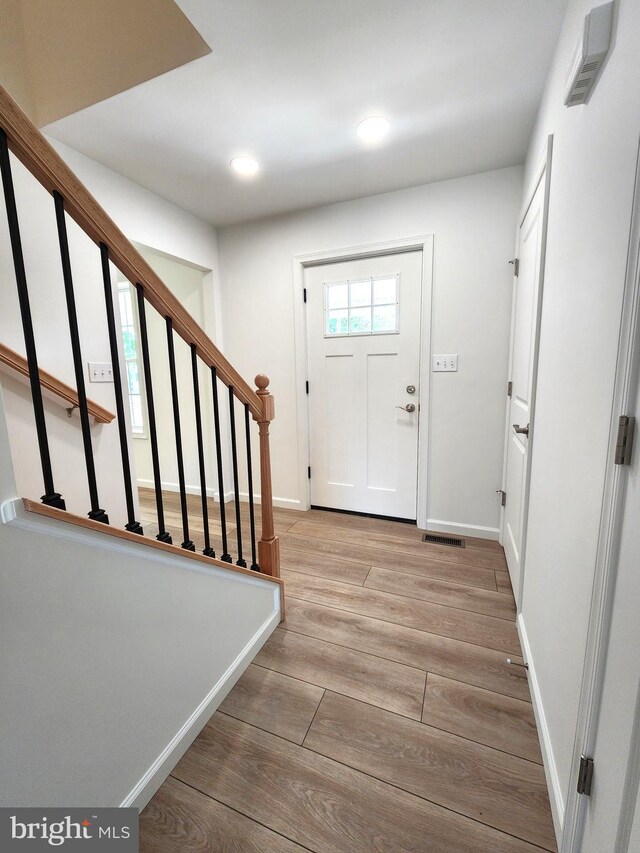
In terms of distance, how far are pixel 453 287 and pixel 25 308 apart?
2.32 meters

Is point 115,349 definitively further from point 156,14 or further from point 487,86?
point 487,86

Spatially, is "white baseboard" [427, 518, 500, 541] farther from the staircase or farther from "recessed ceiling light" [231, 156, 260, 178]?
"recessed ceiling light" [231, 156, 260, 178]

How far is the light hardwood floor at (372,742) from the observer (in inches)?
36.6

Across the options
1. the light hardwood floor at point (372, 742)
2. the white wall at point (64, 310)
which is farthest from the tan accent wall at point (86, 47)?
the light hardwood floor at point (372, 742)

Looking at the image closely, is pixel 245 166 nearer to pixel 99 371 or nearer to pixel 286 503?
pixel 99 371

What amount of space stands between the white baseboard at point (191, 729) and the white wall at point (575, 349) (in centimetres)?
108

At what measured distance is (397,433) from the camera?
264 centimetres

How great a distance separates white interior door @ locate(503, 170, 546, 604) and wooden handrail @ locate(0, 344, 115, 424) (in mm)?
2133

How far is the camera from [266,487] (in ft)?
5.10

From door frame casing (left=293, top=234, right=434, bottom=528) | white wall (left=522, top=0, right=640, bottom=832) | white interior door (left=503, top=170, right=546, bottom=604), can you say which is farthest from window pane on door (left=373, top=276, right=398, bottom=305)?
white wall (left=522, top=0, right=640, bottom=832)

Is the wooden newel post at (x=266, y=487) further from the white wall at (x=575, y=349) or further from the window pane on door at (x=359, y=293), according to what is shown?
the window pane on door at (x=359, y=293)

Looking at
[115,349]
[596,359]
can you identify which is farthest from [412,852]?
[115,349]

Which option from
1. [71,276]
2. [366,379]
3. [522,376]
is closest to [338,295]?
[366,379]

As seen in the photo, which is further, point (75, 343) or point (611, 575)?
point (75, 343)
